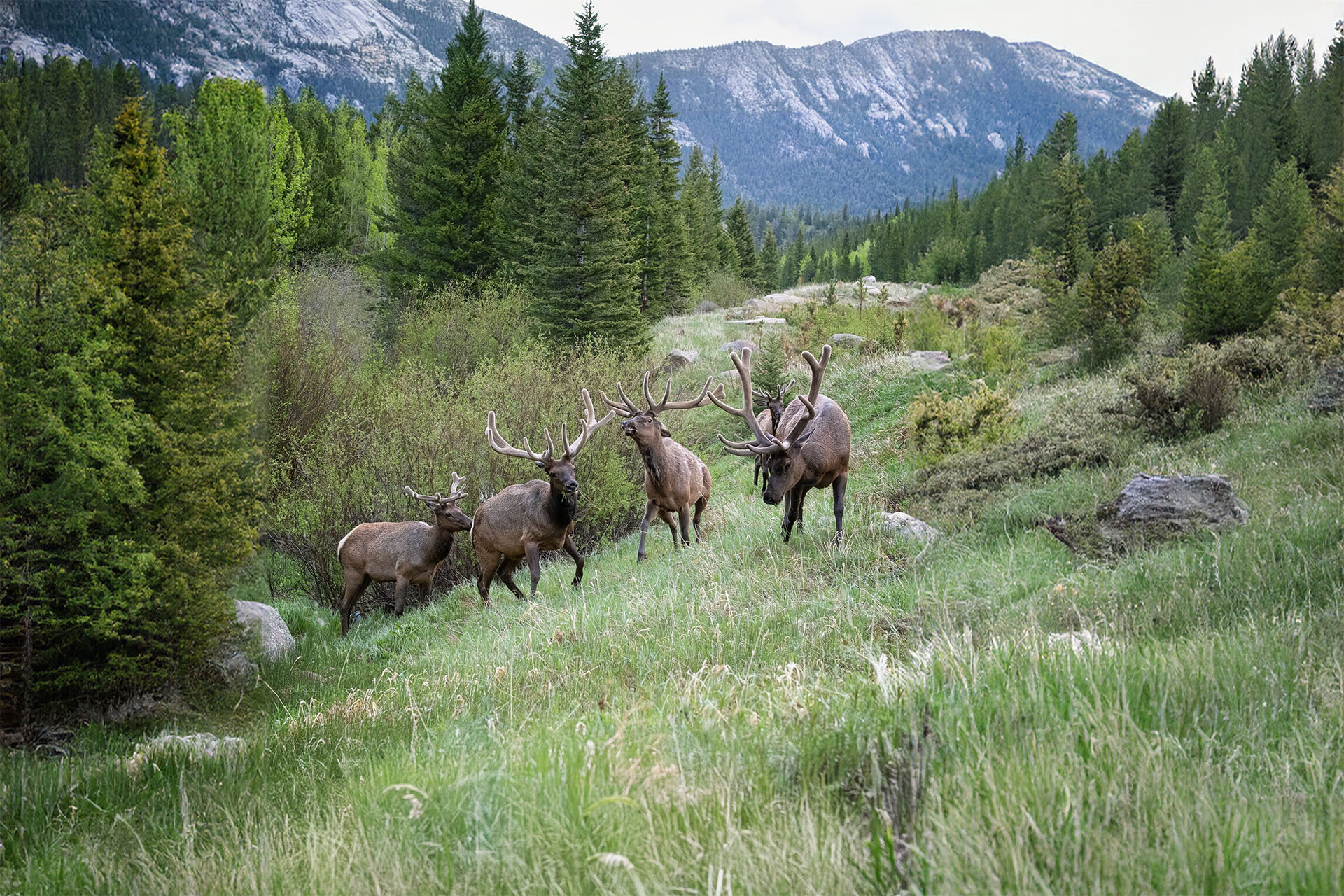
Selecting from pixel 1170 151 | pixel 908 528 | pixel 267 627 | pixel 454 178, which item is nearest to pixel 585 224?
pixel 454 178

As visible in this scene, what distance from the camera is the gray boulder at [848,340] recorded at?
29.3m

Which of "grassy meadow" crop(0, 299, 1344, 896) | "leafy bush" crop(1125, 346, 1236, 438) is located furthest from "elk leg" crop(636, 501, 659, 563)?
"leafy bush" crop(1125, 346, 1236, 438)

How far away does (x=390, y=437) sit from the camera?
45.3 ft

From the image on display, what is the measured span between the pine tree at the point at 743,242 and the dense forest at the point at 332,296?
1888 centimetres

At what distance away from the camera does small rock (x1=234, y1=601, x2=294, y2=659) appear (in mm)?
9266

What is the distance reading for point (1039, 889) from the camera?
63.9 inches

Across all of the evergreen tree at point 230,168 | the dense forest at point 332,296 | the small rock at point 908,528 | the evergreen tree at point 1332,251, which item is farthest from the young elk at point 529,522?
the evergreen tree at point 1332,251

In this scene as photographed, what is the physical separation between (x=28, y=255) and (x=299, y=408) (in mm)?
10705

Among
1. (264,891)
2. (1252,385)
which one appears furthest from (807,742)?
(1252,385)

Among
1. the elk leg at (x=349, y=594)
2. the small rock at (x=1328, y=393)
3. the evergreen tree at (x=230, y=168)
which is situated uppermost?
the evergreen tree at (x=230, y=168)

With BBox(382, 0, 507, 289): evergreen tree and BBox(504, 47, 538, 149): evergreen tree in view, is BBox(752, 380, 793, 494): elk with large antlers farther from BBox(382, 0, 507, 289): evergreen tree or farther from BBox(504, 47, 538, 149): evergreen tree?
BBox(504, 47, 538, 149): evergreen tree

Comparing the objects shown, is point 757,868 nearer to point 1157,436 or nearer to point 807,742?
point 807,742

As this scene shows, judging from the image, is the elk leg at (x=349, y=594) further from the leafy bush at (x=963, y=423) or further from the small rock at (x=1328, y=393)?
the small rock at (x=1328, y=393)

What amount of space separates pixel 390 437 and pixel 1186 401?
11.9m
